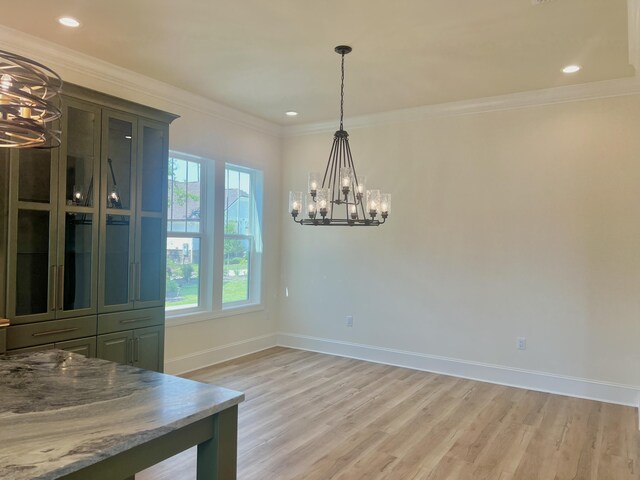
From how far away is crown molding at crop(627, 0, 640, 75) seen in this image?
2.59 metres

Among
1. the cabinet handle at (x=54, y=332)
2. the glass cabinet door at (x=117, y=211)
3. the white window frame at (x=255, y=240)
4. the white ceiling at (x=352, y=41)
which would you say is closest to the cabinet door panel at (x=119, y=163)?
the glass cabinet door at (x=117, y=211)

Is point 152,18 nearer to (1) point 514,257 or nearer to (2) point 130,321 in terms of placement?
(2) point 130,321

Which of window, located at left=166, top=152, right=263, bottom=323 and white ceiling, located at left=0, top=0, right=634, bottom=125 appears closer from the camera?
white ceiling, located at left=0, top=0, right=634, bottom=125

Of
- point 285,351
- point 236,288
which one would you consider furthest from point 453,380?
point 236,288

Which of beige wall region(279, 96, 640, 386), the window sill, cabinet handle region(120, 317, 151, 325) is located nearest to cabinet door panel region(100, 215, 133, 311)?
cabinet handle region(120, 317, 151, 325)

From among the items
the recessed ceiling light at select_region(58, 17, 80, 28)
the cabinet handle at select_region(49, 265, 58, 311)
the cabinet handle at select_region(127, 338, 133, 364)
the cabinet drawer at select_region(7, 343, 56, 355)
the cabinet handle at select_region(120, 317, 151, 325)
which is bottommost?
the cabinet handle at select_region(127, 338, 133, 364)

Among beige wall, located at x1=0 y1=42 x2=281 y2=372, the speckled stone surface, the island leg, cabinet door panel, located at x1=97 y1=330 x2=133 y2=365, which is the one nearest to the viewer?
the speckled stone surface

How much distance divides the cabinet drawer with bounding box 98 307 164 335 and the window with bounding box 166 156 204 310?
992 millimetres

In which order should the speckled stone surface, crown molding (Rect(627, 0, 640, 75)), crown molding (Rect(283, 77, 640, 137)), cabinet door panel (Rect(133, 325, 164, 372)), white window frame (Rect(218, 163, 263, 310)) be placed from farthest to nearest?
white window frame (Rect(218, 163, 263, 310)) < crown molding (Rect(283, 77, 640, 137)) < cabinet door panel (Rect(133, 325, 164, 372)) < crown molding (Rect(627, 0, 640, 75)) < the speckled stone surface

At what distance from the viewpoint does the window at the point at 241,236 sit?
5449mm

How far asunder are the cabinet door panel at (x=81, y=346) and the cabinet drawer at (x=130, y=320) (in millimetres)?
94

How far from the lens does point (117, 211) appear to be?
3529 mm

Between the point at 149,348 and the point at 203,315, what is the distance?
1.31m

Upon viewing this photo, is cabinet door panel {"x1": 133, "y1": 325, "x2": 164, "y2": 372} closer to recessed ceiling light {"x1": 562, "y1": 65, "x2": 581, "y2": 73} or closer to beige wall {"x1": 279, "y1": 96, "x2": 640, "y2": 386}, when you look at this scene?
beige wall {"x1": 279, "y1": 96, "x2": 640, "y2": 386}
